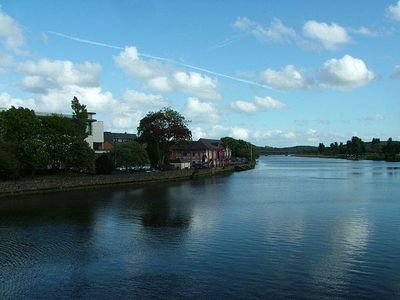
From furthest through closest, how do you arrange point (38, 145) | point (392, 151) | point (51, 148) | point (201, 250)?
point (392, 151), point (51, 148), point (38, 145), point (201, 250)

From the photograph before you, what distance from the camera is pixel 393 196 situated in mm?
42594

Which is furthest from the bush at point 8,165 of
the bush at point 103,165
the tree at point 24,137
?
the bush at point 103,165

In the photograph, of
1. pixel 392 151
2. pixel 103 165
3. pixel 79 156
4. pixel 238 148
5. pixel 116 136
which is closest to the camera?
pixel 79 156

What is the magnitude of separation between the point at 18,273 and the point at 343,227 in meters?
17.0

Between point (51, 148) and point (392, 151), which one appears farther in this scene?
point (392, 151)

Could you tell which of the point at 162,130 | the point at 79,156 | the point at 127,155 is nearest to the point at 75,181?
the point at 79,156

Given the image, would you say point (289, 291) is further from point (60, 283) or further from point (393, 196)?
point (393, 196)

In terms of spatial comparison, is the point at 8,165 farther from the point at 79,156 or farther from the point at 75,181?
the point at 79,156

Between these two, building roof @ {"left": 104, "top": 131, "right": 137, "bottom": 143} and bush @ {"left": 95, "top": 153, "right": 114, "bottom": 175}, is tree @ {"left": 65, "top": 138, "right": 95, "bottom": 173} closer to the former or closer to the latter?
bush @ {"left": 95, "top": 153, "right": 114, "bottom": 175}

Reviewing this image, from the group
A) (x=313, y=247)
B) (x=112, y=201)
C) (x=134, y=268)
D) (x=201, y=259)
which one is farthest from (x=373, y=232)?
(x=112, y=201)

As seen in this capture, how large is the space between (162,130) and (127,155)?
41.3ft

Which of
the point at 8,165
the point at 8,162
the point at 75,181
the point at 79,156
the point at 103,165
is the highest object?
the point at 79,156

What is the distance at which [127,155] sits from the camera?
206ft

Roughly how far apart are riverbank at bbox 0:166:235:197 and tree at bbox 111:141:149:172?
255 centimetres
